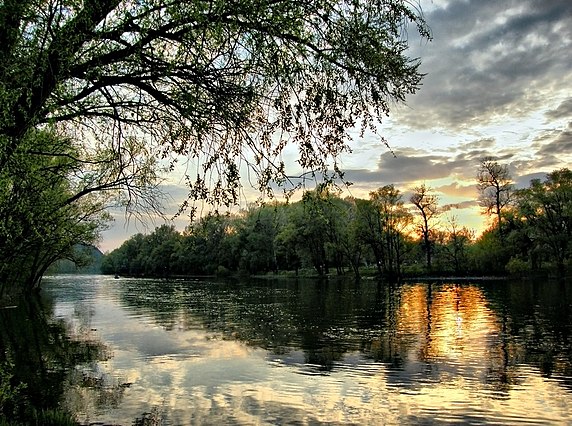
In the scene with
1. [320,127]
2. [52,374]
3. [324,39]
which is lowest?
[52,374]

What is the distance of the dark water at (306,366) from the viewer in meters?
14.2

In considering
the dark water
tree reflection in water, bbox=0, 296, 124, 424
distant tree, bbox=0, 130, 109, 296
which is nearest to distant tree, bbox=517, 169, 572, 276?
the dark water

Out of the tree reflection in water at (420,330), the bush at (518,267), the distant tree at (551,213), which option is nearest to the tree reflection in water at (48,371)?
the tree reflection in water at (420,330)

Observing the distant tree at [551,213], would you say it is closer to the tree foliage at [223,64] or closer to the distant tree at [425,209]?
the distant tree at [425,209]

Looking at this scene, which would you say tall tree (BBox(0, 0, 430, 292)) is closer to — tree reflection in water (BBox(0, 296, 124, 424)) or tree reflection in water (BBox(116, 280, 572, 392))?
tree reflection in water (BBox(0, 296, 124, 424))

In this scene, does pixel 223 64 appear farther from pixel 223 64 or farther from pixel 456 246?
pixel 456 246

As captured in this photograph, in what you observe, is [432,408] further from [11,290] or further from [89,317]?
[11,290]

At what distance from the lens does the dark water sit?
46.6 feet

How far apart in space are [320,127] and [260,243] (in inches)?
4690

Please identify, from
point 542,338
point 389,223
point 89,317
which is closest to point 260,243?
point 389,223

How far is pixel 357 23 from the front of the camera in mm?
6949

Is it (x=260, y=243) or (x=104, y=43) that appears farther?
(x=260, y=243)

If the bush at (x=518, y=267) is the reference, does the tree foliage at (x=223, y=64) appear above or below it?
above

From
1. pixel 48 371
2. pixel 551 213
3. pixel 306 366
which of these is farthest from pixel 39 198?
pixel 551 213
